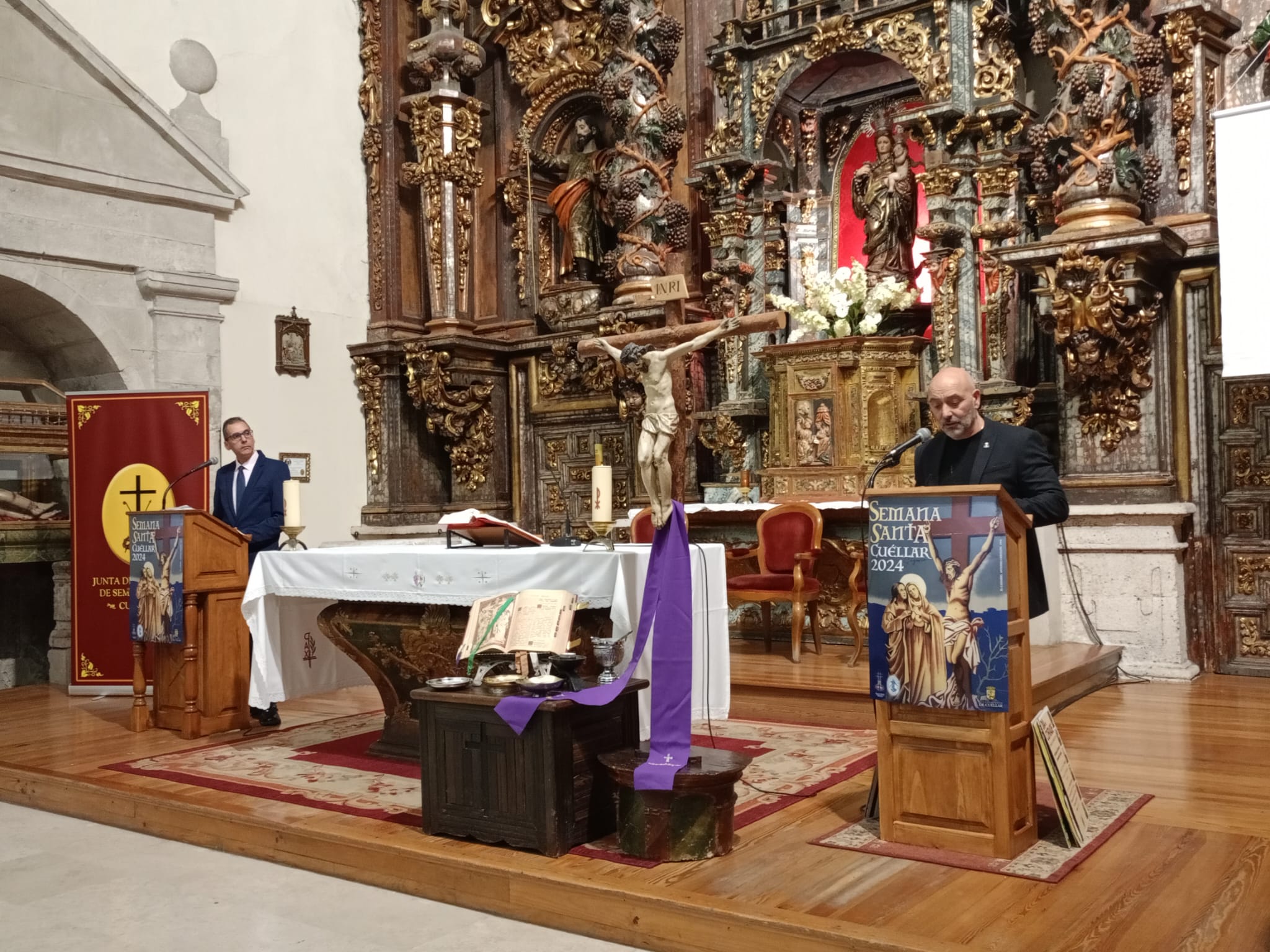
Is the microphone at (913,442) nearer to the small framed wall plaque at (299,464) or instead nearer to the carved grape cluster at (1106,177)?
the carved grape cluster at (1106,177)

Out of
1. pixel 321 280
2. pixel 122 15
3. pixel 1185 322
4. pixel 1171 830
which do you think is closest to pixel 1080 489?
pixel 1185 322

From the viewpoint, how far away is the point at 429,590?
15.8 feet

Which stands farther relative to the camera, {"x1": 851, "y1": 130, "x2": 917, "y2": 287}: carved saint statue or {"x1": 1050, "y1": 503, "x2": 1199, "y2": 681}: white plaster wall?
{"x1": 851, "y1": 130, "x2": 917, "y2": 287}: carved saint statue

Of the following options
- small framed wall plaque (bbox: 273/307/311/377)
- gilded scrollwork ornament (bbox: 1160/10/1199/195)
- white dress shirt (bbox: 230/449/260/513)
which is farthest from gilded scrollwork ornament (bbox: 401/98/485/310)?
gilded scrollwork ornament (bbox: 1160/10/1199/195)

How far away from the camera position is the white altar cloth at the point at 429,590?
4.38 metres

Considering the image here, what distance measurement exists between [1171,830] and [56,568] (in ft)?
21.5

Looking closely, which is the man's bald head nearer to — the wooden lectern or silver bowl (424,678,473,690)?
silver bowl (424,678,473,690)

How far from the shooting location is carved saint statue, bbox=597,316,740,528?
5.10 metres

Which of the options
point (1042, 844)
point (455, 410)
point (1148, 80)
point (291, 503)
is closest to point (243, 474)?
point (291, 503)

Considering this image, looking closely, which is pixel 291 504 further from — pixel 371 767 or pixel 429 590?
pixel 371 767

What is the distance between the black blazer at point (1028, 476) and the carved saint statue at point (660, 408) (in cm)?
153

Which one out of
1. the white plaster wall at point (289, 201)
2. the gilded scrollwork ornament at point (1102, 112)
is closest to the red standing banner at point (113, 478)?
the white plaster wall at point (289, 201)

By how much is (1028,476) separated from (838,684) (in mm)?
2239

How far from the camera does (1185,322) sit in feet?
21.9
